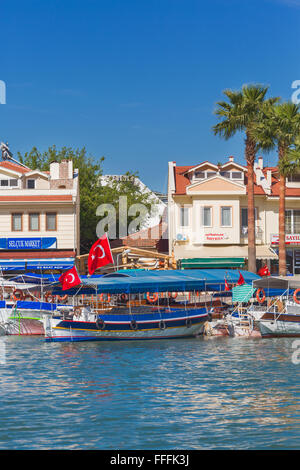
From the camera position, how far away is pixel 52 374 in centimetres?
2627

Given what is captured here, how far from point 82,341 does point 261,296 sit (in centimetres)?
1161

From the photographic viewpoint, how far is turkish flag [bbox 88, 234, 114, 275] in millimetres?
35094

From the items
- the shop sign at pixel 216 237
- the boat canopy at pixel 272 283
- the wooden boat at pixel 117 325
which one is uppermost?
the shop sign at pixel 216 237

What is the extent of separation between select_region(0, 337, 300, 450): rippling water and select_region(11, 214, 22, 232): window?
2431 centimetres

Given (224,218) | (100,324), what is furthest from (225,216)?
(100,324)

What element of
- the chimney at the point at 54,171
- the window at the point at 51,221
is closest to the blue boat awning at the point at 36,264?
the window at the point at 51,221

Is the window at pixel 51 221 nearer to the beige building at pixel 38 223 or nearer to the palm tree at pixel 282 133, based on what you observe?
the beige building at pixel 38 223

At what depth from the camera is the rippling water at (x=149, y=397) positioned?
17359 millimetres

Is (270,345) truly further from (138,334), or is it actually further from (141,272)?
(141,272)

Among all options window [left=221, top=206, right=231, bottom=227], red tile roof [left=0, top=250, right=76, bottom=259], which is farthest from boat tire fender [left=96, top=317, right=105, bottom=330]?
window [left=221, top=206, right=231, bottom=227]

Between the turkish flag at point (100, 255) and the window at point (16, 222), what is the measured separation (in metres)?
23.1

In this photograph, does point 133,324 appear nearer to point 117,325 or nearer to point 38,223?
point 117,325

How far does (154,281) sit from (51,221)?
23213mm

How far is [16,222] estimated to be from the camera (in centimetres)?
5728
